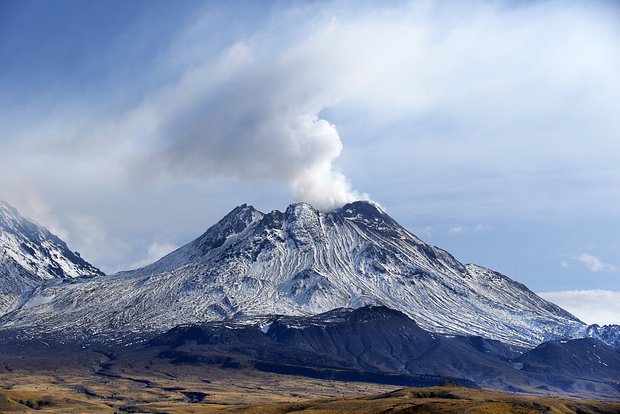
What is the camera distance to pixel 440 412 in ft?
634

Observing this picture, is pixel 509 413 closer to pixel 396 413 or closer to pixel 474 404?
pixel 474 404

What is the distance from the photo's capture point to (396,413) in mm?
194375

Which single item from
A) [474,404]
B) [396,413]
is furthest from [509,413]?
[396,413]

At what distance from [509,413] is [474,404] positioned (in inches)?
406

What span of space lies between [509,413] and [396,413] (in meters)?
24.2

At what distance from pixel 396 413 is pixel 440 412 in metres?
9.44

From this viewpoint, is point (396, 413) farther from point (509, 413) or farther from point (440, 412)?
point (509, 413)

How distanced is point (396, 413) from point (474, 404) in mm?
16948

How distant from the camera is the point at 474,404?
194125mm

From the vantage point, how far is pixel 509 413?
186 meters

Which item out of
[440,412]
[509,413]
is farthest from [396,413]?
[509,413]
